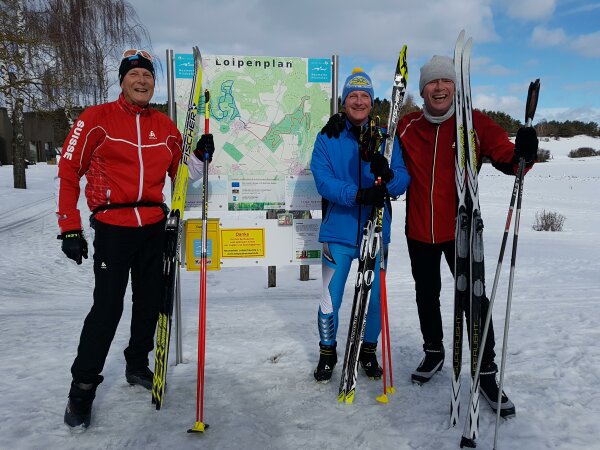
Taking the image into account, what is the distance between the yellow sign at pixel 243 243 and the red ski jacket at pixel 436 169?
1429 millimetres

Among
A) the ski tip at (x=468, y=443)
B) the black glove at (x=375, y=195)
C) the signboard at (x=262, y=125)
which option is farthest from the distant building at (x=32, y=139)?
the ski tip at (x=468, y=443)

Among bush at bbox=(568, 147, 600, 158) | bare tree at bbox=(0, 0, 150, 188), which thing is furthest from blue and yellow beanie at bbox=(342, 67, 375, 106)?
bush at bbox=(568, 147, 600, 158)

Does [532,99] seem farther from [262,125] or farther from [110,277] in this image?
[110,277]

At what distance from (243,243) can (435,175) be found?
1771mm

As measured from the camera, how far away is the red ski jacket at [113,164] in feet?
8.80

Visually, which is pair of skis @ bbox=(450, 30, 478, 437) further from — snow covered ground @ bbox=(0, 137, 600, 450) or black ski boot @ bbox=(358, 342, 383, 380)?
black ski boot @ bbox=(358, 342, 383, 380)

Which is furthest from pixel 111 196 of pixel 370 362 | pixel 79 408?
pixel 370 362

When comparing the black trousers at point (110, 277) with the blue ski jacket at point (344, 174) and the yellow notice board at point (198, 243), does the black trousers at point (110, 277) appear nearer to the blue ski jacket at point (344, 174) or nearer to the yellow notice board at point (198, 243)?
the yellow notice board at point (198, 243)

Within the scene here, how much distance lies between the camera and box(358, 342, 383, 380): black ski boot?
3.36 m

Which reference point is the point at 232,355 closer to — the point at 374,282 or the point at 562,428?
the point at 374,282

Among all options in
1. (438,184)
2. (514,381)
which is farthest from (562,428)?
(438,184)

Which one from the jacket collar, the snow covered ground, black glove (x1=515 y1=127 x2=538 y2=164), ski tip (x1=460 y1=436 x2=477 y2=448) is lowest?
the snow covered ground

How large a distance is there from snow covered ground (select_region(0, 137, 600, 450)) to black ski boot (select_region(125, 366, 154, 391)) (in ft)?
0.16

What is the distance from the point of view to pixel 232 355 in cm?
382
